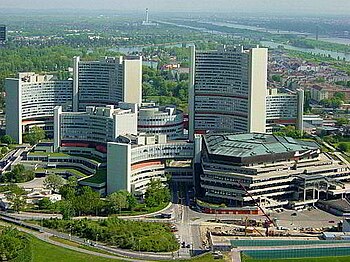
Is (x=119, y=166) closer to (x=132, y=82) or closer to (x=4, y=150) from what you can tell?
(x=4, y=150)

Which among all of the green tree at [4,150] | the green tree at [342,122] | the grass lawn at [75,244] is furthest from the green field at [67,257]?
the green tree at [342,122]

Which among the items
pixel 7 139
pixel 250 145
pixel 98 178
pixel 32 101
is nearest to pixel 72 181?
pixel 98 178

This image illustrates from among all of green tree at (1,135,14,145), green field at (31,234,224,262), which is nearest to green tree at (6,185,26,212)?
green field at (31,234,224,262)

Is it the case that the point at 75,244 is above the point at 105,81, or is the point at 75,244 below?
below

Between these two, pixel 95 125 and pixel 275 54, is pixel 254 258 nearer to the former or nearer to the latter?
pixel 95 125

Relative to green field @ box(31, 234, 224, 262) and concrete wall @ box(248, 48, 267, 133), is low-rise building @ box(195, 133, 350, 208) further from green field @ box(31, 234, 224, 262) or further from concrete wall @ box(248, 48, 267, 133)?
concrete wall @ box(248, 48, 267, 133)

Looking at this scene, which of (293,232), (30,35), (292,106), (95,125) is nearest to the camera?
(293,232)

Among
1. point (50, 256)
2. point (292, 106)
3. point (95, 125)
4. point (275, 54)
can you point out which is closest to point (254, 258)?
point (50, 256)
